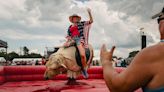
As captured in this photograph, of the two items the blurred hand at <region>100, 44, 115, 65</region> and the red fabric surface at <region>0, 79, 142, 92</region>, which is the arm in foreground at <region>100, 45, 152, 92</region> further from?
the red fabric surface at <region>0, 79, 142, 92</region>

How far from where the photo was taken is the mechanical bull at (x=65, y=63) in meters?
7.53

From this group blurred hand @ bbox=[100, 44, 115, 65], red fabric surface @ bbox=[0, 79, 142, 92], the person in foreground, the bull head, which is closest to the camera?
the person in foreground

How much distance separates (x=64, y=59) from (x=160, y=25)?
583cm

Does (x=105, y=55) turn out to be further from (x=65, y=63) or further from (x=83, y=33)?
(x=83, y=33)

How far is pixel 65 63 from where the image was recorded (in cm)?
758

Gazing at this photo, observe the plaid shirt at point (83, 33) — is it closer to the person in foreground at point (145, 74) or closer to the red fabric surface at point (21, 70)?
the red fabric surface at point (21, 70)

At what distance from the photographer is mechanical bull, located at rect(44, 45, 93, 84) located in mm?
7531

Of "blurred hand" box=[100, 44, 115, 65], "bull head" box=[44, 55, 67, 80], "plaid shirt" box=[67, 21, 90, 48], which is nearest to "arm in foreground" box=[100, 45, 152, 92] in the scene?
"blurred hand" box=[100, 44, 115, 65]

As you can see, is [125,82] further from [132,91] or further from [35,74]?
[35,74]

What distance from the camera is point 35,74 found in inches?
420

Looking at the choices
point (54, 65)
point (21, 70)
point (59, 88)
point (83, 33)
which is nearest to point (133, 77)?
point (59, 88)

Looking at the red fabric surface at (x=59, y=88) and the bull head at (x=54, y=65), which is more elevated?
the bull head at (x=54, y=65)

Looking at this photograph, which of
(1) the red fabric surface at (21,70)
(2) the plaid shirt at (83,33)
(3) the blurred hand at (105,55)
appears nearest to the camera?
(3) the blurred hand at (105,55)

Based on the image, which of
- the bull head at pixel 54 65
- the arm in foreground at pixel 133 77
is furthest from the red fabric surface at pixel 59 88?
the arm in foreground at pixel 133 77
